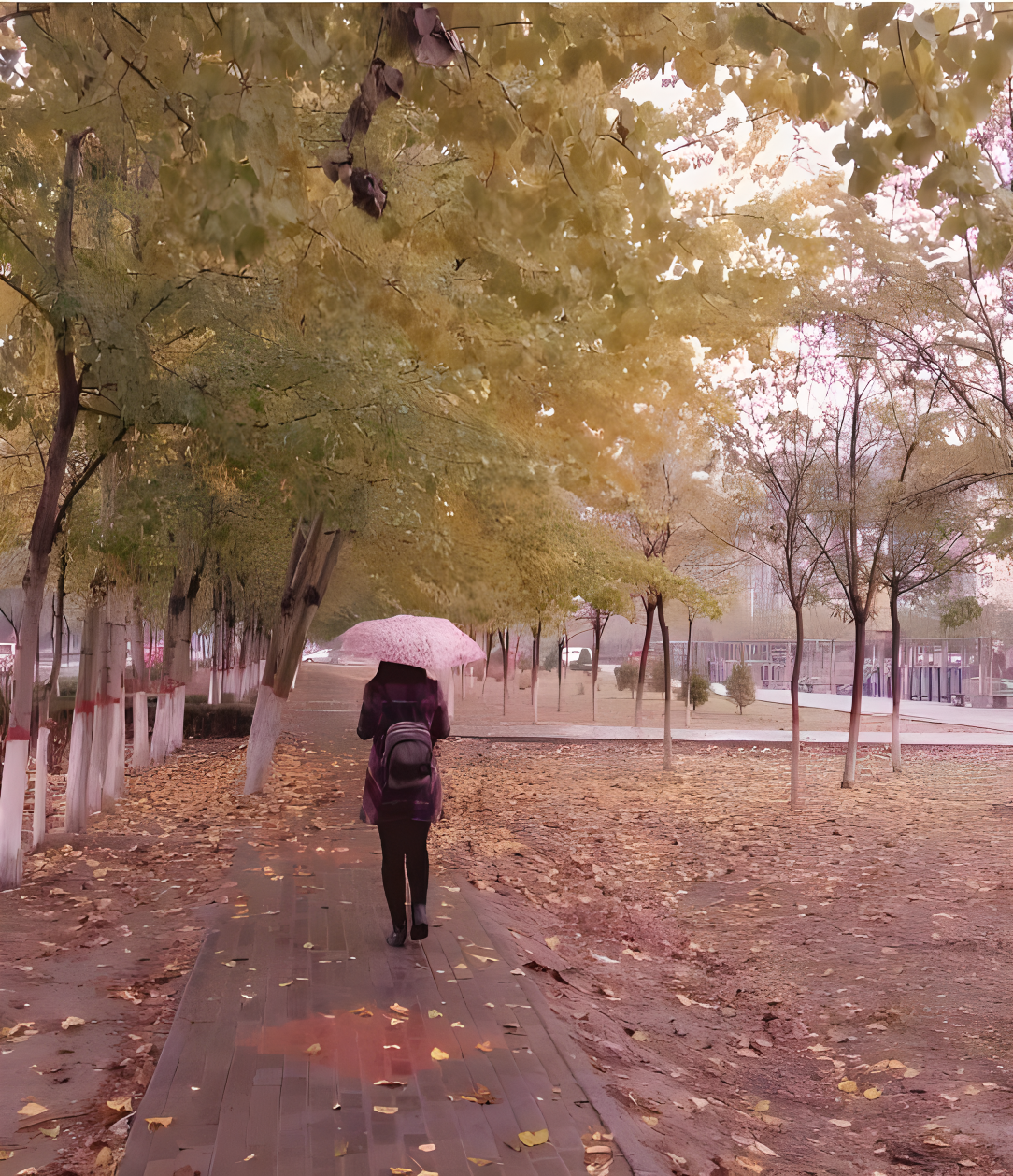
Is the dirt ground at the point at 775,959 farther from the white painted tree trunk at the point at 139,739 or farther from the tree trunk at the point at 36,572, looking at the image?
the white painted tree trunk at the point at 139,739

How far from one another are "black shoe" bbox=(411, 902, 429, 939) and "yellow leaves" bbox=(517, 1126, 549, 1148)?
241cm

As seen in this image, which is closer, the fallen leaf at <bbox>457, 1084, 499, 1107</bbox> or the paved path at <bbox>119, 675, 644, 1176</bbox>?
the paved path at <bbox>119, 675, 644, 1176</bbox>

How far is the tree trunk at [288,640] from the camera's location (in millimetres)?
13070

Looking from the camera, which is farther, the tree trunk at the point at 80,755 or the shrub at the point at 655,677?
the shrub at the point at 655,677

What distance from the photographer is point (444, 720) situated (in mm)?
5871

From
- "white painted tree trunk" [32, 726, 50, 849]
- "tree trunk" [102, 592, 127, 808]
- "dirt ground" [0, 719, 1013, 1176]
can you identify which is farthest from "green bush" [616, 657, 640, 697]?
"white painted tree trunk" [32, 726, 50, 849]

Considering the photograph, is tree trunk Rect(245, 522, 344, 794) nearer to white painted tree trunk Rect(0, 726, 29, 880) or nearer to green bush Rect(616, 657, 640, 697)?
white painted tree trunk Rect(0, 726, 29, 880)

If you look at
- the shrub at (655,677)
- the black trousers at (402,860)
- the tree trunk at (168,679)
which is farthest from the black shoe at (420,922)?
the shrub at (655,677)

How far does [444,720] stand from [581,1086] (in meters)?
2.29

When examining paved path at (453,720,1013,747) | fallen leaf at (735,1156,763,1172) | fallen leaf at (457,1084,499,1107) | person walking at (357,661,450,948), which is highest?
person walking at (357,661,450,948)

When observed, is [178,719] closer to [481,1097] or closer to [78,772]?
[78,772]

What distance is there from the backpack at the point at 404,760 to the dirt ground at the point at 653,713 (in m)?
18.6

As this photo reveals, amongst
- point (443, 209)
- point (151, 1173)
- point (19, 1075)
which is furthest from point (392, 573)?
point (151, 1173)

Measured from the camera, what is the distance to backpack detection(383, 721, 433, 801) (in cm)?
560
